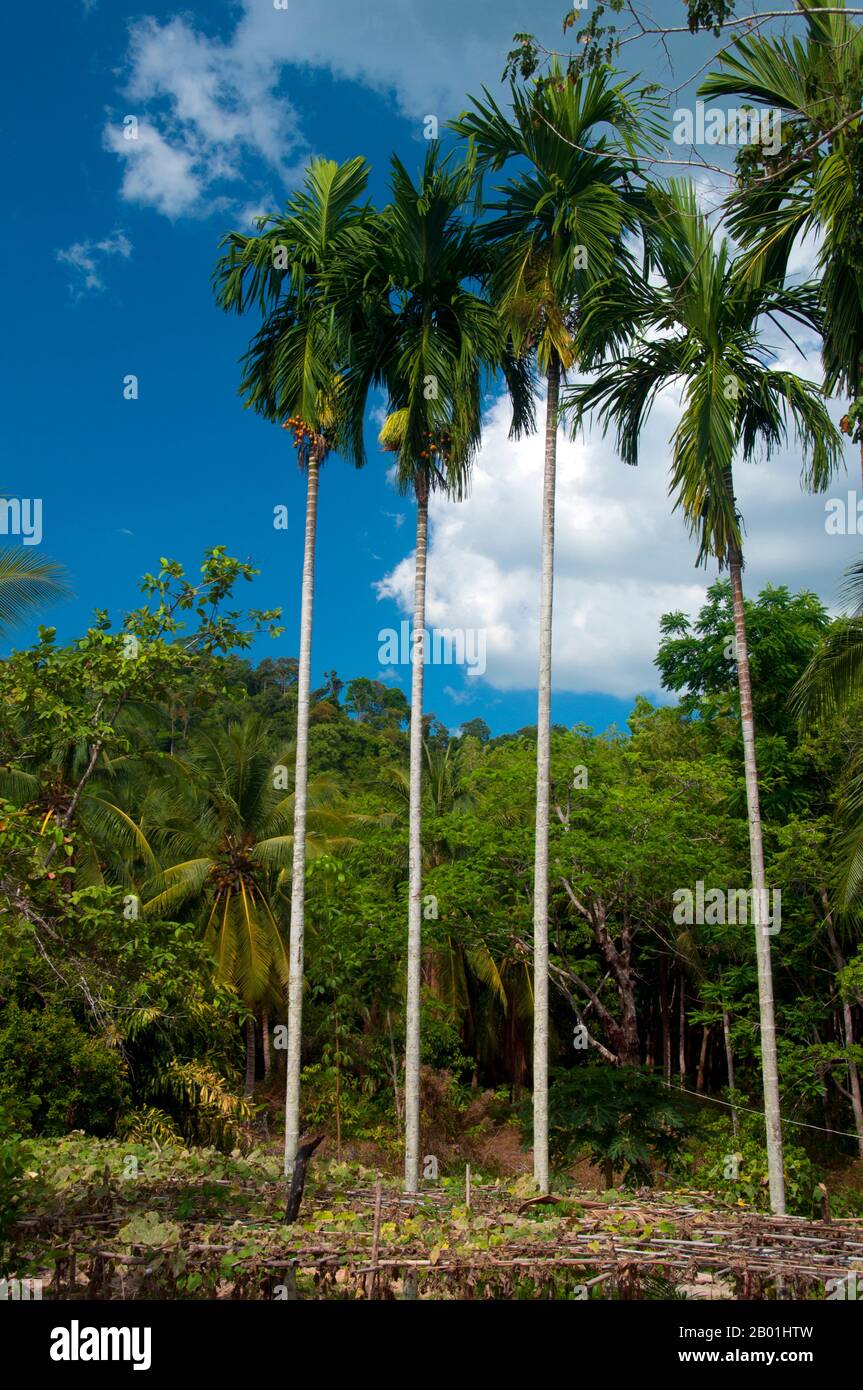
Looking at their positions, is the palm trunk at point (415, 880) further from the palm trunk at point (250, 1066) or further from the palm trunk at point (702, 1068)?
the palm trunk at point (702, 1068)

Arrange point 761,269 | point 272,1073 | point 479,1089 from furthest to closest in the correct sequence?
point 272,1073, point 479,1089, point 761,269

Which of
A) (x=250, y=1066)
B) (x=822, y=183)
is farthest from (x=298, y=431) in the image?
(x=250, y=1066)

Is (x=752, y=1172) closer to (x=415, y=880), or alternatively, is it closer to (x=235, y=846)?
(x=415, y=880)

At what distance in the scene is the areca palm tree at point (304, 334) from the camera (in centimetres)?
1730

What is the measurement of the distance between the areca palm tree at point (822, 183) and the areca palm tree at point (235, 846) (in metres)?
16.5

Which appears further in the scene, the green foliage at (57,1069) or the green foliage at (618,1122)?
the green foliage at (618,1122)

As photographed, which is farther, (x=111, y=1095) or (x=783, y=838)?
(x=783, y=838)

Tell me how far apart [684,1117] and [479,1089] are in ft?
34.7

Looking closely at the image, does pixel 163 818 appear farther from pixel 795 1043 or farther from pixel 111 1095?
pixel 795 1043

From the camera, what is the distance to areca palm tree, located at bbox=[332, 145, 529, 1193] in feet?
53.5

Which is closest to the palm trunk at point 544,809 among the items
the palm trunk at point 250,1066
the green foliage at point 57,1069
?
the green foliage at point 57,1069

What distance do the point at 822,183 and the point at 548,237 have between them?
19.7 feet

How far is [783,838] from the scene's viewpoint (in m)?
20.5
